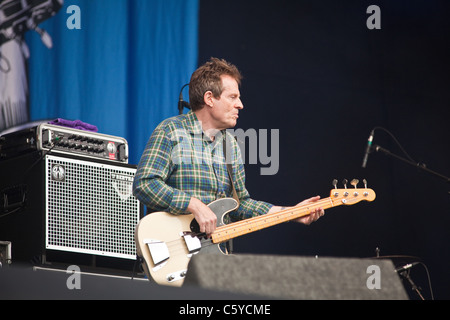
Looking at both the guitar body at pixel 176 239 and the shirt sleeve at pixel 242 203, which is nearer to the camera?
the guitar body at pixel 176 239

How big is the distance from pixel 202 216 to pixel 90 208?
67 cm

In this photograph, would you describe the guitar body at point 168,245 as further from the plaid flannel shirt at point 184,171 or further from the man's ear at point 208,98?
the man's ear at point 208,98

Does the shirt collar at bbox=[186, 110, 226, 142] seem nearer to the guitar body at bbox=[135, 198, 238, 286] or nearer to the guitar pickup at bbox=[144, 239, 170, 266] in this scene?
the guitar body at bbox=[135, 198, 238, 286]

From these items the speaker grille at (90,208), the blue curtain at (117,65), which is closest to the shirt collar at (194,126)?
the speaker grille at (90,208)

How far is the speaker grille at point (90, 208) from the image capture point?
304 centimetres

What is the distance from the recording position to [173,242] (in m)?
2.75

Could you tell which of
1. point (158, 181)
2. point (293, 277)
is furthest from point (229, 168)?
point (293, 277)

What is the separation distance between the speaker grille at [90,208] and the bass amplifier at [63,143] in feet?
0.23

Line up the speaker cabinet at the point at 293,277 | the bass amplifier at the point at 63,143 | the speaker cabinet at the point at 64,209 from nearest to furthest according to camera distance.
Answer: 1. the speaker cabinet at the point at 293,277
2. the speaker cabinet at the point at 64,209
3. the bass amplifier at the point at 63,143

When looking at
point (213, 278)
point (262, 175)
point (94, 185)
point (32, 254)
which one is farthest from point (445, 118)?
point (213, 278)

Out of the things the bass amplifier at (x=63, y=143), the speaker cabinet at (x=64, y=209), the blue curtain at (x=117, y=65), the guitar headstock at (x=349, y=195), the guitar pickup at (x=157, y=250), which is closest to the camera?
the guitar pickup at (x=157, y=250)

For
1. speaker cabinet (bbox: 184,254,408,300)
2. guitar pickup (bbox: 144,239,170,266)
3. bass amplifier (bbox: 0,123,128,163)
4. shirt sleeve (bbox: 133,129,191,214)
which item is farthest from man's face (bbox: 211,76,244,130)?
speaker cabinet (bbox: 184,254,408,300)

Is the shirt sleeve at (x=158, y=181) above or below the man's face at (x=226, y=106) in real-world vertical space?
below

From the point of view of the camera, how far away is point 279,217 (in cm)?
306
